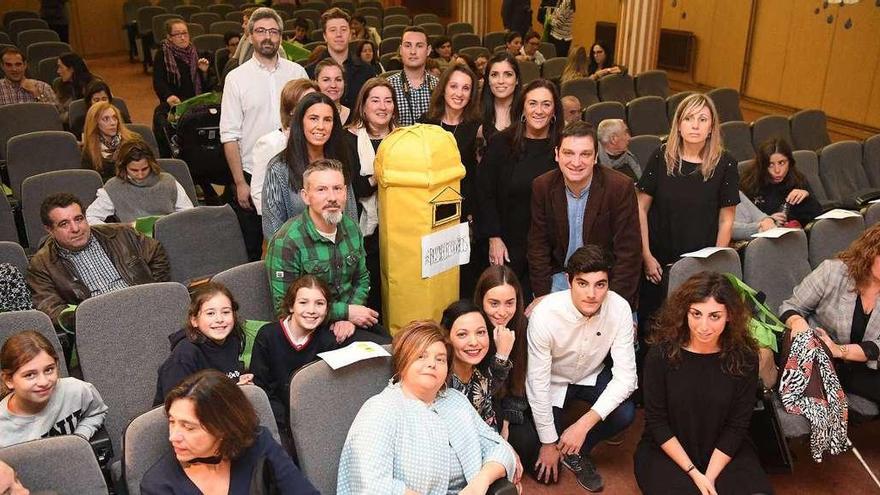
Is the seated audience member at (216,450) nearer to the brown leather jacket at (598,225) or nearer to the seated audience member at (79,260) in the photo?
the seated audience member at (79,260)

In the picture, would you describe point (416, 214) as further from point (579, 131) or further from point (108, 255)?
point (108, 255)

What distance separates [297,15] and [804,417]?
9205mm

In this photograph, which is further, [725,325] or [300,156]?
[300,156]

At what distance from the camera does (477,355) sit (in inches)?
107

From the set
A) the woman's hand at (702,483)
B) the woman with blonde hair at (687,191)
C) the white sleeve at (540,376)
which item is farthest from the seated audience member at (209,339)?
the woman with blonde hair at (687,191)

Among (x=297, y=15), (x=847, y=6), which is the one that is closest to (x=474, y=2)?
(x=297, y=15)

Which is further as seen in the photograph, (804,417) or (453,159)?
(453,159)

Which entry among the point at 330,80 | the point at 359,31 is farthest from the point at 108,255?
the point at 359,31

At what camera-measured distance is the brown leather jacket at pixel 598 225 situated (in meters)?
3.22

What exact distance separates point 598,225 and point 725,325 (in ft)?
2.33

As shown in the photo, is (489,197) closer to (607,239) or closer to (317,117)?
(607,239)

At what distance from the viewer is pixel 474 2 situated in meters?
12.1

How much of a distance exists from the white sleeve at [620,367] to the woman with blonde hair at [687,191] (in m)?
0.53

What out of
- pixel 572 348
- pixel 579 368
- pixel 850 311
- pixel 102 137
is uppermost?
pixel 102 137
